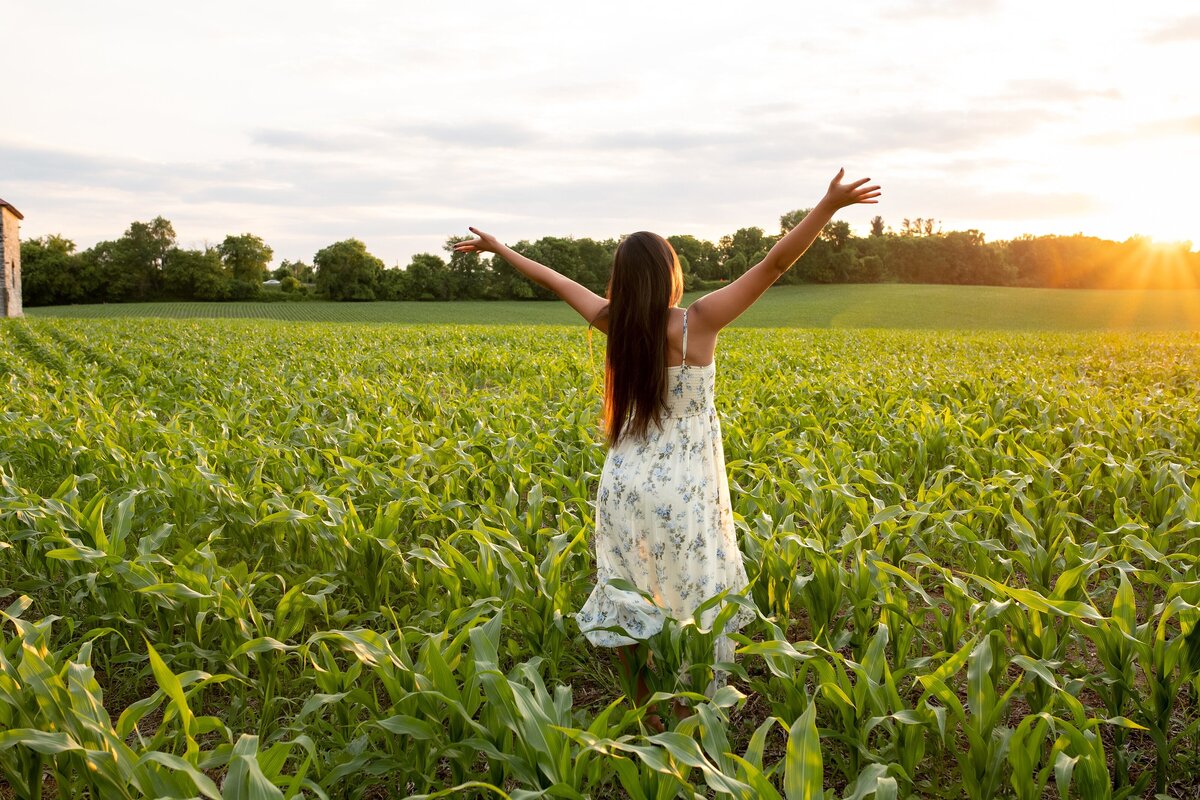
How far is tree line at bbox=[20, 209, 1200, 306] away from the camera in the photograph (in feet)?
249

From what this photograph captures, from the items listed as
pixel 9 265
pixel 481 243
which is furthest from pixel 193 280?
pixel 481 243

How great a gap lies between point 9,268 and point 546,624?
56.6 metres

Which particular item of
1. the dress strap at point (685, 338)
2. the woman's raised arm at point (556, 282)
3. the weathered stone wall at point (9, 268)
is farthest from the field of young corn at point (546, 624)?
the weathered stone wall at point (9, 268)

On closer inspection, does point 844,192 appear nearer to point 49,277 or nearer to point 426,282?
point 426,282

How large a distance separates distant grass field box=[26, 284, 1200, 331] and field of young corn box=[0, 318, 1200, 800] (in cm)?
4009

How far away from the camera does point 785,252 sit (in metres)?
2.94

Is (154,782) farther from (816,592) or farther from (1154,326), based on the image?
(1154,326)

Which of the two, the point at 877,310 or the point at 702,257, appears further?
the point at 702,257

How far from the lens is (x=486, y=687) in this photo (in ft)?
8.67

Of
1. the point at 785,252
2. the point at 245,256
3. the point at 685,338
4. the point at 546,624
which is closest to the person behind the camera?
the point at 785,252

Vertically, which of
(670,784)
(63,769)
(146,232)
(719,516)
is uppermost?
Result: (146,232)

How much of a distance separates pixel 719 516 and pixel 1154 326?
47.2m

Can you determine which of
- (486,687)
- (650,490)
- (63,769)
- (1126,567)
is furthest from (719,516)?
(63,769)

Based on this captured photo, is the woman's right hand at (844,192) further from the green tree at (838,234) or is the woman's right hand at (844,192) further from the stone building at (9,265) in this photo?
the green tree at (838,234)
